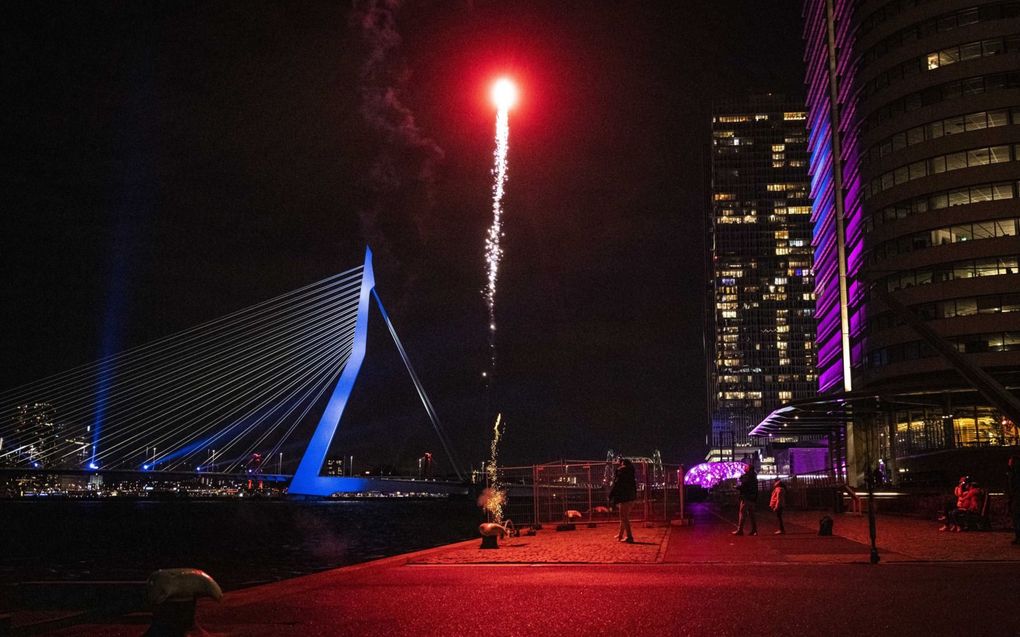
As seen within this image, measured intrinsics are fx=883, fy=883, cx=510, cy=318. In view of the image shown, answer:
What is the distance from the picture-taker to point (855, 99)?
73.8 metres

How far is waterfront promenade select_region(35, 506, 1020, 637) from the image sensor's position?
8.33 m

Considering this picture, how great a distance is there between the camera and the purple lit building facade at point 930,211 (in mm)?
61625

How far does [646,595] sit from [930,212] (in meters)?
63.8

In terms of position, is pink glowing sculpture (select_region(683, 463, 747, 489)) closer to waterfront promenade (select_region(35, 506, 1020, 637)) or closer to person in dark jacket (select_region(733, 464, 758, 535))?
person in dark jacket (select_region(733, 464, 758, 535))

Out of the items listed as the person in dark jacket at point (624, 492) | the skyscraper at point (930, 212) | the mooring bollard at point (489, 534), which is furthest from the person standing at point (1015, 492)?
the skyscraper at point (930, 212)

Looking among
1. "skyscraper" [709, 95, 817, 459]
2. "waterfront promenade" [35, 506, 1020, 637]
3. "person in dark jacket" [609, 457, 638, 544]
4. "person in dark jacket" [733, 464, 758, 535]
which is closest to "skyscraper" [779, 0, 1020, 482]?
"person in dark jacket" [733, 464, 758, 535]

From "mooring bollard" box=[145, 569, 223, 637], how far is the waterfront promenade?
33.4 inches

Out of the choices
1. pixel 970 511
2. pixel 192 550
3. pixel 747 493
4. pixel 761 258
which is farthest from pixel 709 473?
pixel 761 258

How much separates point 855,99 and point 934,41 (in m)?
8.37

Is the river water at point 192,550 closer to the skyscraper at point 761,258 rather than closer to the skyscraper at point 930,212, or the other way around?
the skyscraper at point 930,212

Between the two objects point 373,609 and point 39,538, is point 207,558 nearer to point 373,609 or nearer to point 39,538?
point 39,538

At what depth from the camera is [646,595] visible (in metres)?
10.3

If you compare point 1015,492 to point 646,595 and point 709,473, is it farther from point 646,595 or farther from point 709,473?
point 709,473

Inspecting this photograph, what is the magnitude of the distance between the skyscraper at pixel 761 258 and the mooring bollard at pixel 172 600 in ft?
629
